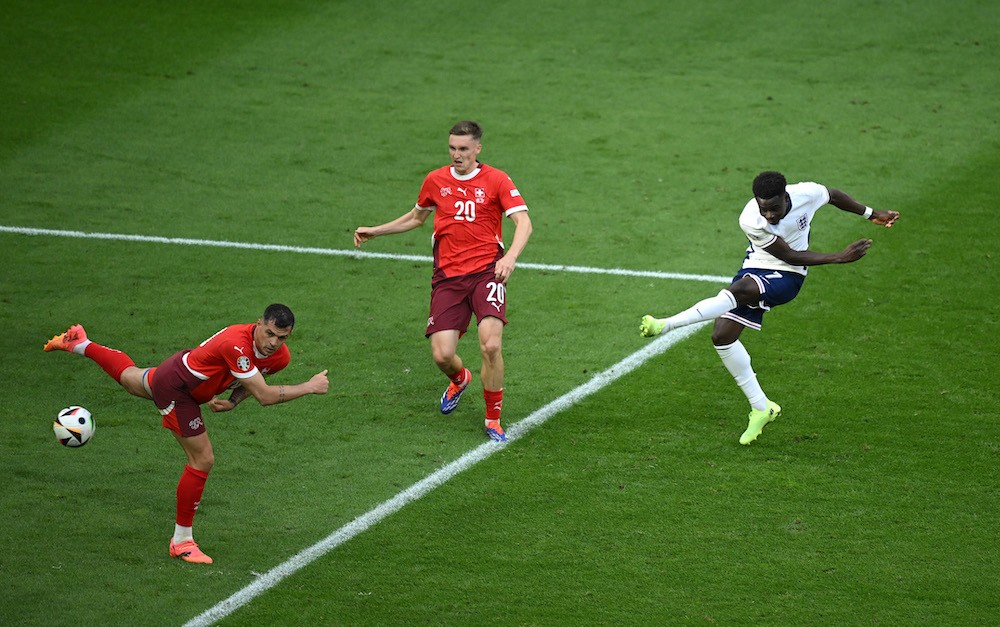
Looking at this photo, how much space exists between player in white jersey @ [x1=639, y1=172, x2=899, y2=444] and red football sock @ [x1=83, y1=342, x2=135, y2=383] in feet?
11.5

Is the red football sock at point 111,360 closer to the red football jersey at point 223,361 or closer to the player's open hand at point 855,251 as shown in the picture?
the red football jersey at point 223,361

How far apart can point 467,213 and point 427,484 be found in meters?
2.10

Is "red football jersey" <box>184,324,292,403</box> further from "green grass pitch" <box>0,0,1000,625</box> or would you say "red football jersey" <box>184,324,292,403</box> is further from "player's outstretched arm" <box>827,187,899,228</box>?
"player's outstretched arm" <box>827,187,899,228</box>

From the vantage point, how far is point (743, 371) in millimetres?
9047

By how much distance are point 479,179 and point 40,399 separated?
12.6ft

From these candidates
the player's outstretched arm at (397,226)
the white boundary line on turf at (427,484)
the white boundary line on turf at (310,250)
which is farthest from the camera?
the white boundary line on turf at (310,250)

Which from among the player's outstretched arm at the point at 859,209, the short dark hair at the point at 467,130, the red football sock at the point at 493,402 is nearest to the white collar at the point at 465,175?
the short dark hair at the point at 467,130

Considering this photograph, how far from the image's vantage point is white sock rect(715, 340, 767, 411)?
9000 mm

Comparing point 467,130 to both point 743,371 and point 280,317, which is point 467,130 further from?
point 743,371

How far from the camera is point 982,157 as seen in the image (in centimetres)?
1443

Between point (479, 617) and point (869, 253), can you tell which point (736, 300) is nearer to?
point (479, 617)

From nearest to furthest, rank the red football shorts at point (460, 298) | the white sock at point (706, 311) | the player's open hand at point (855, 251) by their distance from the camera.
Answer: the player's open hand at point (855, 251), the white sock at point (706, 311), the red football shorts at point (460, 298)

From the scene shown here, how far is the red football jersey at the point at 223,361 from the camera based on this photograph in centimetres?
746

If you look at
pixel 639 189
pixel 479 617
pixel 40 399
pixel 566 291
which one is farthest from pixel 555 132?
pixel 479 617
